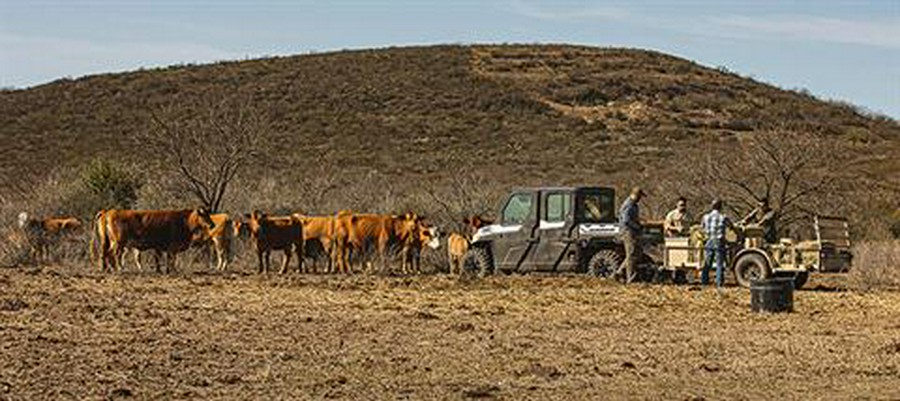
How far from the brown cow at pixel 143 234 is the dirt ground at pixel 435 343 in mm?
5018

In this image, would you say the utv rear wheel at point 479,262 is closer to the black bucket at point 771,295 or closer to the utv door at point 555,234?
the utv door at point 555,234

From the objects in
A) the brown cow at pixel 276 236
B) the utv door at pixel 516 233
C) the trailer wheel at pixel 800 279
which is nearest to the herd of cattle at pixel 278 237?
the brown cow at pixel 276 236

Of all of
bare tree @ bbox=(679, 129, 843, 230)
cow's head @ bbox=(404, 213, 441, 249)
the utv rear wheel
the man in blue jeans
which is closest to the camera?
the man in blue jeans

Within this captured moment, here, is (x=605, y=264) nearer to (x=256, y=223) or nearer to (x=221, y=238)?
(x=256, y=223)

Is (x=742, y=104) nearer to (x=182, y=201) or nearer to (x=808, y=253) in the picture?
(x=182, y=201)

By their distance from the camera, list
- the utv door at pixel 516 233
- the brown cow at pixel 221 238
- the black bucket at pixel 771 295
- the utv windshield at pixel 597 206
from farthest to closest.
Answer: the brown cow at pixel 221 238, the utv door at pixel 516 233, the utv windshield at pixel 597 206, the black bucket at pixel 771 295

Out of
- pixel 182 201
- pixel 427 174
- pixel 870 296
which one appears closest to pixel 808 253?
pixel 870 296

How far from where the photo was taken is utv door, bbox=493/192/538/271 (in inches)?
1107

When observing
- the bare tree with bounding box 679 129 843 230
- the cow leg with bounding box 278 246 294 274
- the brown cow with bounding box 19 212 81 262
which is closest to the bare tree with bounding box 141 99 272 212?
the brown cow with bounding box 19 212 81 262

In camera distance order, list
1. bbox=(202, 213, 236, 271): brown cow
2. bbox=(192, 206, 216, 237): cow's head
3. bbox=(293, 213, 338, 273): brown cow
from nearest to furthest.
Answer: bbox=(202, 213, 236, 271): brown cow
bbox=(192, 206, 216, 237): cow's head
bbox=(293, 213, 338, 273): brown cow

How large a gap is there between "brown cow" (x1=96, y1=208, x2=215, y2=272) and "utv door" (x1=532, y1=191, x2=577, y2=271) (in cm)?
732

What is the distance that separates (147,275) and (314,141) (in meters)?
42.5

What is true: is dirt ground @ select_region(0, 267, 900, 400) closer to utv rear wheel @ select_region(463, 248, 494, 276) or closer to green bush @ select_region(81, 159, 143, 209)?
utv rear wheel @ select_region(463, 248, 494, 276)

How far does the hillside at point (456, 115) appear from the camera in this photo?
62.3 m
